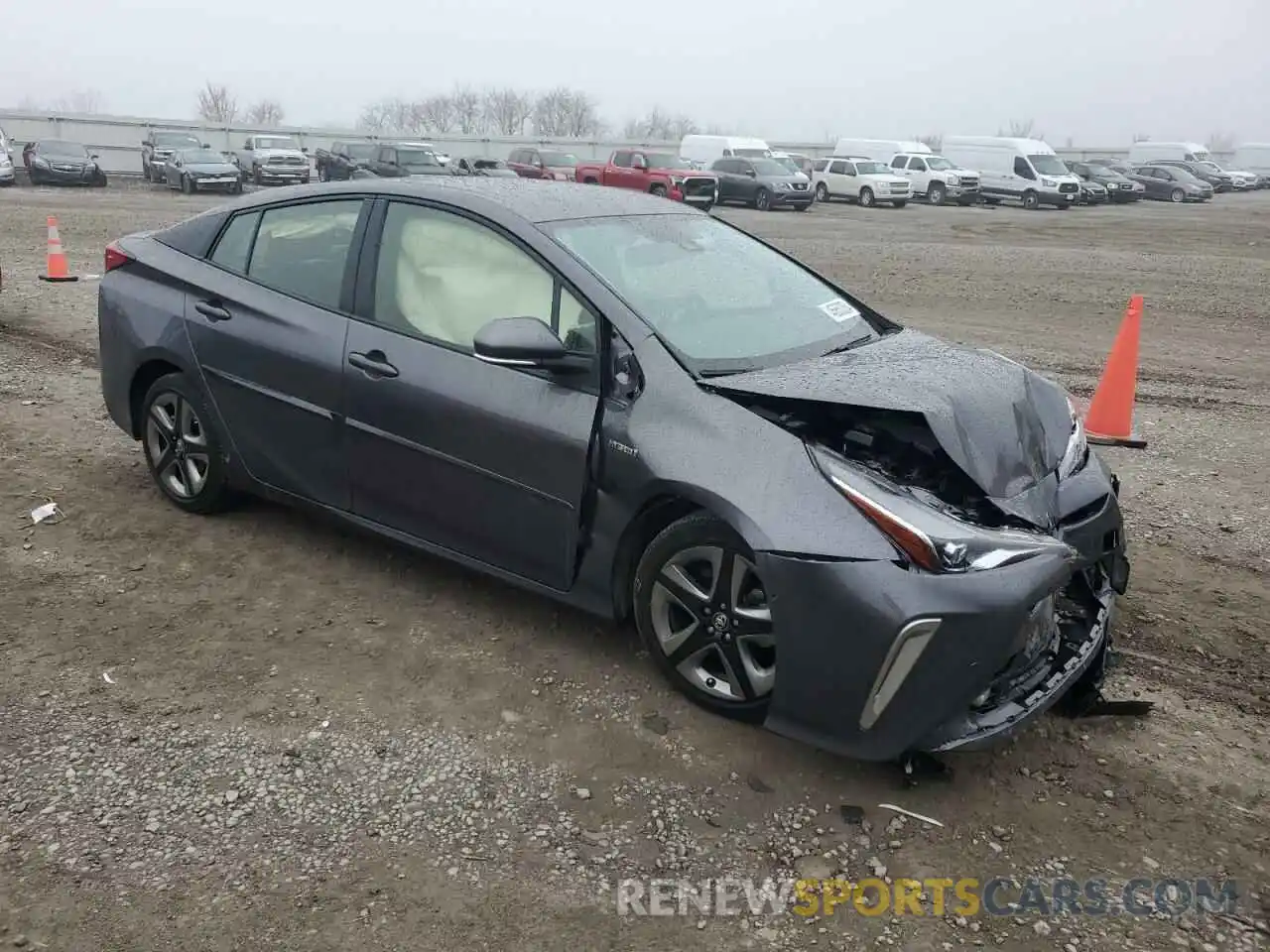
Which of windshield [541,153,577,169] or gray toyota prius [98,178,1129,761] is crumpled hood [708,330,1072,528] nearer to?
gray toyota prius [98,178,1129,761]

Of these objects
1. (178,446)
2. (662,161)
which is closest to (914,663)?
(178,446)

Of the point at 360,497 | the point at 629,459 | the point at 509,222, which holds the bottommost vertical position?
the point at 360,497

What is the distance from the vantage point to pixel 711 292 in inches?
157

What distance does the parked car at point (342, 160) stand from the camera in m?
29.4

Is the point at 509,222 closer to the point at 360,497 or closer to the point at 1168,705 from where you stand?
the point at 360,497

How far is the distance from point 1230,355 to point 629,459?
337 inches

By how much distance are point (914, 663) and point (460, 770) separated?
1.39m

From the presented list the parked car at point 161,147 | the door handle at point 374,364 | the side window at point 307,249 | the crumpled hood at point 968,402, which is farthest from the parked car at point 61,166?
the crumpled hood at point 968,402

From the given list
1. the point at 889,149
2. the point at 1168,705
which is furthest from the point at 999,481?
the point at 889,149

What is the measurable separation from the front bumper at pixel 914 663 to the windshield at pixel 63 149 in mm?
34217

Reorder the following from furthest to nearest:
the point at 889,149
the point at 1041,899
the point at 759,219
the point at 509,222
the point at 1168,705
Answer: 1. the point at 889,149
2. the point at 759,219
3. the point at 509,222
4. the point at 1168,705
5. the point at 1041,899

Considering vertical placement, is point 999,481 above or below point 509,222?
below

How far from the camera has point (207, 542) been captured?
4766mm

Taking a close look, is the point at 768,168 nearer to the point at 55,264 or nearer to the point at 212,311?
the point at 55,264
